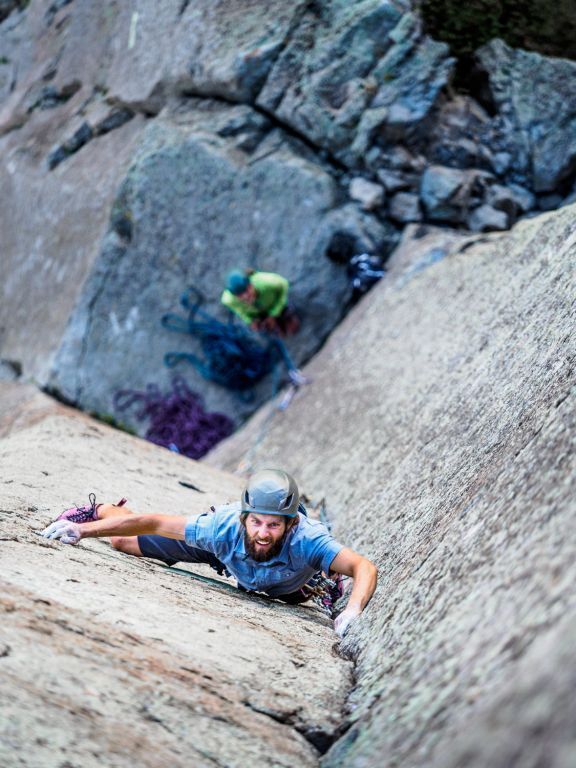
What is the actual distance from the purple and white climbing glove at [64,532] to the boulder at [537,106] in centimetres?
732

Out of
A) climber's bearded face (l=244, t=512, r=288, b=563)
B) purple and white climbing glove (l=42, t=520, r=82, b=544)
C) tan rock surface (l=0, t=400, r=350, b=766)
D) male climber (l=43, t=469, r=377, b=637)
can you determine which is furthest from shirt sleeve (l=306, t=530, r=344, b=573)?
purple and white climbing glove (l=42, t=520, r=82, b=544)

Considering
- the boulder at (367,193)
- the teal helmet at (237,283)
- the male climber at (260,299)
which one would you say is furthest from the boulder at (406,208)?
the teal helmet at (237,283)

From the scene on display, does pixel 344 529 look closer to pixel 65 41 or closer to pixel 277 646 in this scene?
pixel 277 646

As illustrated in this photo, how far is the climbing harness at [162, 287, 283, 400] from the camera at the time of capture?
10203 mm

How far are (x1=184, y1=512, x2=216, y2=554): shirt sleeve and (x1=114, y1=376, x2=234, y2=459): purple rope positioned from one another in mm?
5838

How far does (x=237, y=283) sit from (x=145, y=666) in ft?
21.7

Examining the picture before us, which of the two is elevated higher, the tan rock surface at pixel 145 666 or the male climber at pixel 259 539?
the tan rock surface at pixel 145 666

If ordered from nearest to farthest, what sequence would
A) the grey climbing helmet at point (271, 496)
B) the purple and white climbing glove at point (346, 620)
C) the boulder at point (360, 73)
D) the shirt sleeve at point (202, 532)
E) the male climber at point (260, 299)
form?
A: the purple and white climbing glove at point (346, 620), the grey climbing helmet at point (271, 496), the shirt sleeve at point (202, 532), the male climber at point (260, 299), the boulder at point (360, 73)

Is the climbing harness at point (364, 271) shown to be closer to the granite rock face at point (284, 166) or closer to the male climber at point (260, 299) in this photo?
the granite rock face at point (284, 166)

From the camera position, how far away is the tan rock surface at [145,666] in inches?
97.6

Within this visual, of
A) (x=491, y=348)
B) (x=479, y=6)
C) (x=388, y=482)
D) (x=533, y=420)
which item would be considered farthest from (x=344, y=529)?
(x=479, y=6)

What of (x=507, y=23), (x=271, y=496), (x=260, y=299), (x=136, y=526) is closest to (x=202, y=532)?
(x=136, y=526)

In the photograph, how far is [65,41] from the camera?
1327 cm

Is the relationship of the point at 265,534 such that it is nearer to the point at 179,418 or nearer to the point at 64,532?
the point at 64,532
